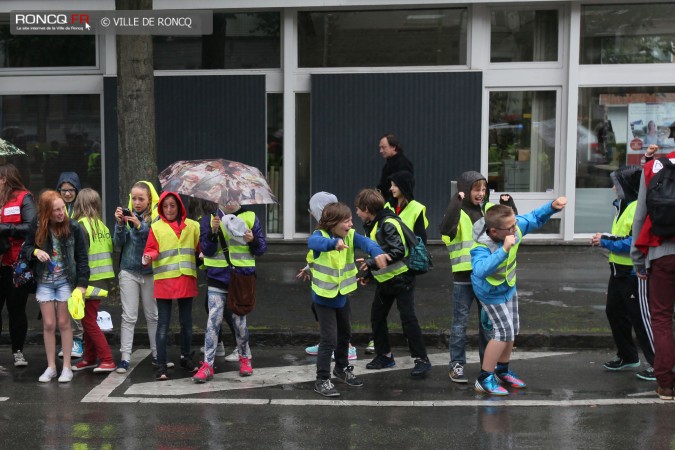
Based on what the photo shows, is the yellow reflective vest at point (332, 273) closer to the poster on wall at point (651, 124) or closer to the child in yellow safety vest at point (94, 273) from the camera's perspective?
the child in yellow safety vest at point (94, 273)

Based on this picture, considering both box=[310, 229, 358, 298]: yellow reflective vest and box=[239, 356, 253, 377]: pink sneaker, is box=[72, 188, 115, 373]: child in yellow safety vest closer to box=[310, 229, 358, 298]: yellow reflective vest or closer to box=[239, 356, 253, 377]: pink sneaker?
box=[239, 356, 253, 377]: pink sneaker

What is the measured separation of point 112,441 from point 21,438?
2.07 ft

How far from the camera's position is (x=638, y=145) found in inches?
538

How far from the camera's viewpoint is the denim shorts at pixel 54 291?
757cm

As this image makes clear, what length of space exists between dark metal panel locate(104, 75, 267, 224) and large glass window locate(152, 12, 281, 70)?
1.23ft

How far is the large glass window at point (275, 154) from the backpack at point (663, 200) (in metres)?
7.91

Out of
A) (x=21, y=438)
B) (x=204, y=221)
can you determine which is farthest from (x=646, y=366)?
(x=21, y=438)

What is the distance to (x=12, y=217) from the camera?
309 inches

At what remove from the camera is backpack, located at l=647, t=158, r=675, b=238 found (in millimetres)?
6633

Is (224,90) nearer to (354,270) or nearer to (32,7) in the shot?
(32,7)

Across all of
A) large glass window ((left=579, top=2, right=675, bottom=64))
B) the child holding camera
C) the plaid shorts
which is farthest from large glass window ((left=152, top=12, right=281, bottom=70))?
the plaid shorts

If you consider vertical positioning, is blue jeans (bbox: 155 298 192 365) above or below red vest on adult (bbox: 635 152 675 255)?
A: below

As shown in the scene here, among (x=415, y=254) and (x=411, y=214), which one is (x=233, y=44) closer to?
(x=411, y=214)

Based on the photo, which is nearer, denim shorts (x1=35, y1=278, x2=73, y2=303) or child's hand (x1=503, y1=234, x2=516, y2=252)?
child's hand (x1=503, y1=234, x2=516, y2=252)
